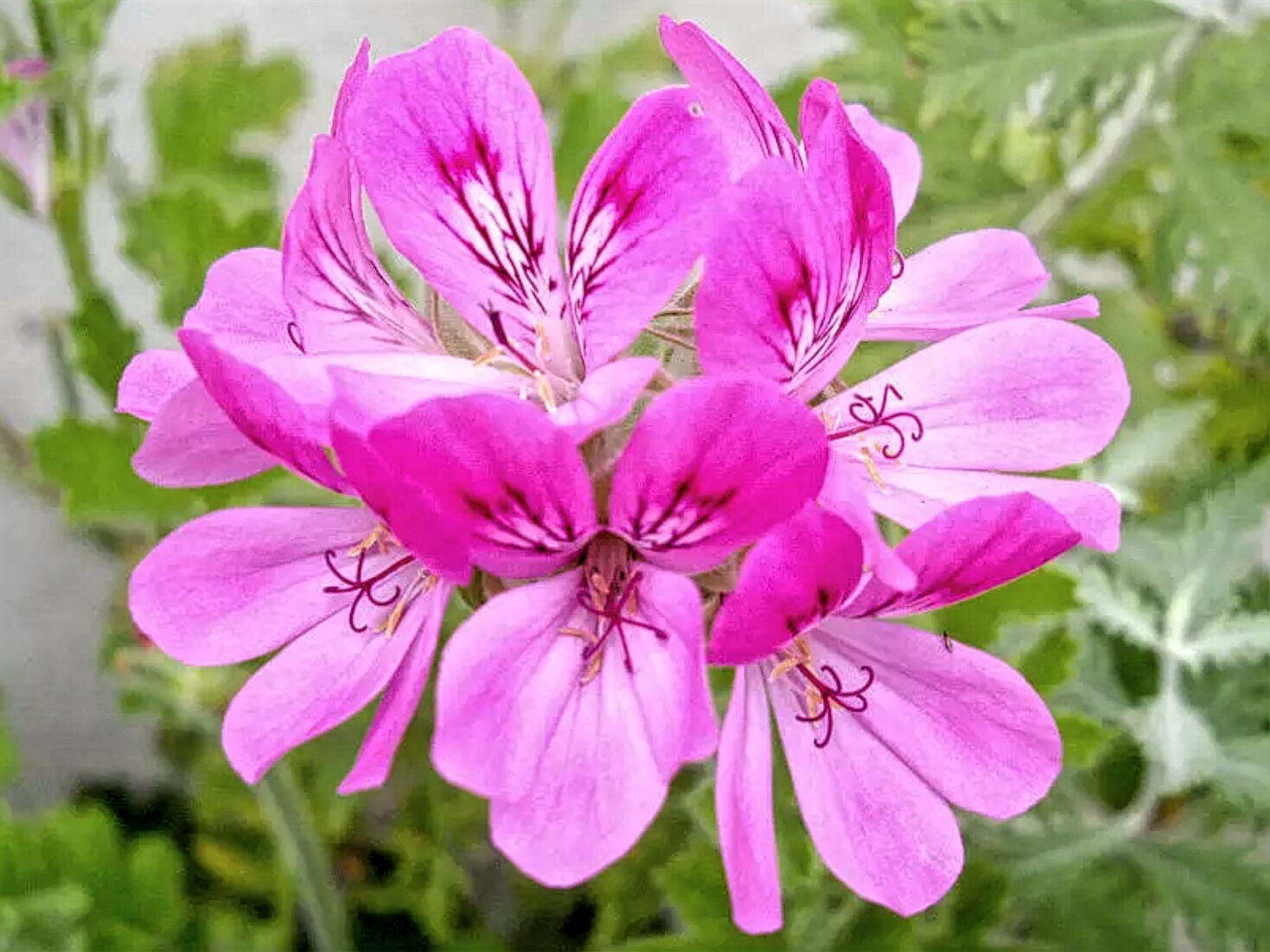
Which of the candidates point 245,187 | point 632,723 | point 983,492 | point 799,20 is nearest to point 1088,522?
point 983,492

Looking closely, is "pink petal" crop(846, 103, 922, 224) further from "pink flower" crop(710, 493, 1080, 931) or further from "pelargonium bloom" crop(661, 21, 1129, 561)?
"pink flower" crop(710, 493, 1080, 931)

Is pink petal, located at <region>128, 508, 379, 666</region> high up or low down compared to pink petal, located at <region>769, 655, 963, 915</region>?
up

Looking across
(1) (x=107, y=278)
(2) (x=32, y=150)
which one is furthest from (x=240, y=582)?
(1) (x=107, y=278)

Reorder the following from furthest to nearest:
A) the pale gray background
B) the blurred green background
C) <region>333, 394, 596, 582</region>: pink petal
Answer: the pale gray background → the blurred green background → <region>333, 394, 596, 582</region>: pink petal

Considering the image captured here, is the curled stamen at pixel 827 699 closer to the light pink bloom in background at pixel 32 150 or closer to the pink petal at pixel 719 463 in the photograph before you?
the pink petal at pixel 719 463

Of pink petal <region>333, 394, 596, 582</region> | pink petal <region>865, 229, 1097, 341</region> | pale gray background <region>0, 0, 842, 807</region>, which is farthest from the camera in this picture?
pale gray background <region>0, 0, 842, 807</region>

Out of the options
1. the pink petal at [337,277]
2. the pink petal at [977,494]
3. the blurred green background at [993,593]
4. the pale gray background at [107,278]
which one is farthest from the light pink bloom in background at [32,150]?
the pink petal at [977,494]

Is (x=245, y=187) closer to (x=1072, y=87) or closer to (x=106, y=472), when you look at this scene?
(x=106, y=472)

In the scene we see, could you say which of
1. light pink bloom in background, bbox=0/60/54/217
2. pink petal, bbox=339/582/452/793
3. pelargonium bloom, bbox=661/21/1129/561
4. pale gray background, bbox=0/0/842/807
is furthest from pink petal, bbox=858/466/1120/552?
pale gray background, bbox=0/0/842/807
